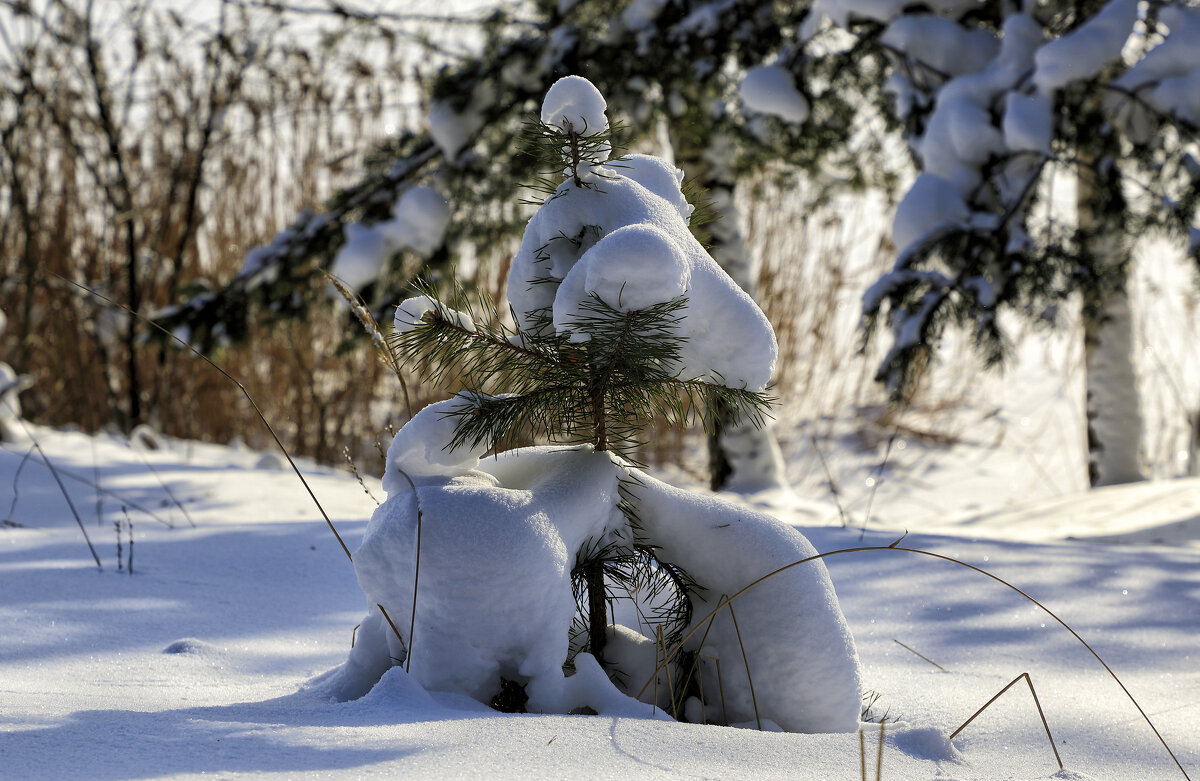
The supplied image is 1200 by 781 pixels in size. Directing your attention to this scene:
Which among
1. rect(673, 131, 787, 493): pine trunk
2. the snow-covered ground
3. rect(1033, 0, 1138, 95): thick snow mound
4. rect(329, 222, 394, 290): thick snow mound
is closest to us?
the snow-covered ground

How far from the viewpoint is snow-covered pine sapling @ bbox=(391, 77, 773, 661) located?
3.63ft

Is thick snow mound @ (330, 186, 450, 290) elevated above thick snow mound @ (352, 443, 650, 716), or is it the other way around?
thick snow mound @ (330, 186, 450, 290)

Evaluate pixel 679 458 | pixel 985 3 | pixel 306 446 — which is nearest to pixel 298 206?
pixel 306 446

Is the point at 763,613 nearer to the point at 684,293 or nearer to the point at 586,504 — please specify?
the point at 586,504

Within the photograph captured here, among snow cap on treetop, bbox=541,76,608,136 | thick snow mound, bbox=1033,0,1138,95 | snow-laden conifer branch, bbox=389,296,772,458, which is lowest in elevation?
snow-laden conifer branch, bbox=389,296,772,458

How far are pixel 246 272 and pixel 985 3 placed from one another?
3.04 metres

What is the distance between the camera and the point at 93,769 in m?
0.79

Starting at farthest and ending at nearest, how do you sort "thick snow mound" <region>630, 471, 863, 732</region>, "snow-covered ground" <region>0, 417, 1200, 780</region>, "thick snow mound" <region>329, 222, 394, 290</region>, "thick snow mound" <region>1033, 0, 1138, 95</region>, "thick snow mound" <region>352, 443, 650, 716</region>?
"thick snow mound" <region>329, 222, 394, 290</region>, "thick snow mound" <region>1033, 0, 1138, 95</region>, "thick snow mound" <region>630, 471, 863, 732</region>, "thick snow mound" <region>352, 443, 650, 716</region>, "snow-covered ground" <region>0, 417, 1200, 780</region>

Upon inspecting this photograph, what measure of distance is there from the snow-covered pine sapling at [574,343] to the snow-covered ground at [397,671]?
350 millimetres

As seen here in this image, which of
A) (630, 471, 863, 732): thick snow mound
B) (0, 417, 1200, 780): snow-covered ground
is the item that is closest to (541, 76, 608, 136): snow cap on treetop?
(630, 471, 863, 732): thick snow mound

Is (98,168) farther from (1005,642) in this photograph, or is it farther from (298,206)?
(1005,642)

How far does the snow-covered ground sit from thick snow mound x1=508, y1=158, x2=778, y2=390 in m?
0.45

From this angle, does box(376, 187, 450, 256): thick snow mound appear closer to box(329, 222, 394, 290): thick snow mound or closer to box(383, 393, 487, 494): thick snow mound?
box(329, 222, 394, 290): thick snow mound

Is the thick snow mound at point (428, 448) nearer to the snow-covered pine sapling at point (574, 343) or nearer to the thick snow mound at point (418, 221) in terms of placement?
the snow-covered pine sapling at point (574, 343)
